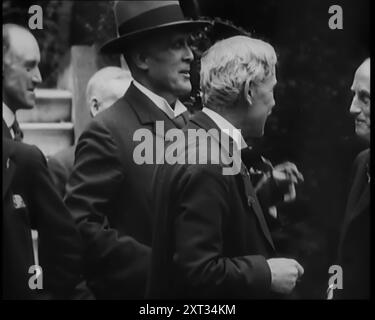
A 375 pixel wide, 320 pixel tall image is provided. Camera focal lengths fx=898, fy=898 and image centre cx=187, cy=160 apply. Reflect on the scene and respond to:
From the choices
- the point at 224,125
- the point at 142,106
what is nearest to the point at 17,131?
the point at 142,106

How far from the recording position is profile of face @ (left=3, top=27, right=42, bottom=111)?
365 cm

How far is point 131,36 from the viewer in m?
3.60

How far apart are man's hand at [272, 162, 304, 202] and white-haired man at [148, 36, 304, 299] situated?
216 millimetres

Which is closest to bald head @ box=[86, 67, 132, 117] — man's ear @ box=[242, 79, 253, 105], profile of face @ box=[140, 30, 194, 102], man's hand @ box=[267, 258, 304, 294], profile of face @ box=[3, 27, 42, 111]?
profile of face @ box=[140, 30, 194, 102]

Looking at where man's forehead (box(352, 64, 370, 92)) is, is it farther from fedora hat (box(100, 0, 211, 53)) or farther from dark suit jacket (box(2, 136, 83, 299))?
dark suit jacket (box(2, 136, 83, 299))

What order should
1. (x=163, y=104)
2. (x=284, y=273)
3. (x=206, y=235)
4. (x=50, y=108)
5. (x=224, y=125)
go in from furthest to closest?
(x=50, y=108), (x=163, y=104), (x=284, y=273), (x=224, y=125), (x=206, y=235)

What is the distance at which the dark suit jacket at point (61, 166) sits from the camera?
3605mm

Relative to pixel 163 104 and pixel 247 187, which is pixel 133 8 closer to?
pixel 163 104

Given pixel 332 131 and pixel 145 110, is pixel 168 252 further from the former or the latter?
pixel 332 131

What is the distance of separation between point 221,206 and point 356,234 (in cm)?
79

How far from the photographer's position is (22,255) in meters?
3.65

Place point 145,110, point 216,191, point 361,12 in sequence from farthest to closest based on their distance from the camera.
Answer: point 361,12
point 145,110
point 216,191
